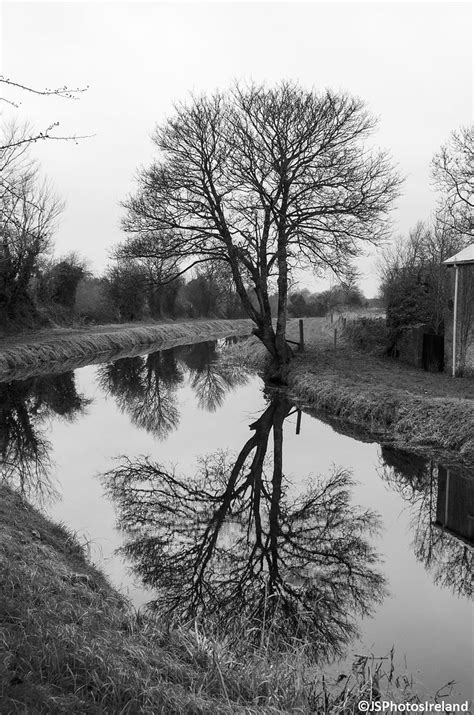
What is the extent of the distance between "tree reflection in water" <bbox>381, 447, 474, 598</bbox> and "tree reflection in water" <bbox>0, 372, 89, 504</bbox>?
5378mm

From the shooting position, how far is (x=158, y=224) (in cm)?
1884

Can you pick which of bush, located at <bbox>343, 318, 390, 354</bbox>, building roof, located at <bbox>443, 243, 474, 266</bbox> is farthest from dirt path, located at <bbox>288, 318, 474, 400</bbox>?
building roof, located at <bbox>443, 243, 474, 266</bbox>

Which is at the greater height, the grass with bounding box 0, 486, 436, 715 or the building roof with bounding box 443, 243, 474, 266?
the building roof with bounding box 443, 243, 474, 266

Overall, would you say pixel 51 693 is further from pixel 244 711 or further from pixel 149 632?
pixel 149 632

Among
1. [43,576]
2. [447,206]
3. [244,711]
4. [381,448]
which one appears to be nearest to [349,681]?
[244,711]

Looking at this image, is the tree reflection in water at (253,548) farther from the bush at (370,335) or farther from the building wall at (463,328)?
A: the bush at (370,335)

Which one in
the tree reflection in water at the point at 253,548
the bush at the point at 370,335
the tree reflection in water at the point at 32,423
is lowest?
the tree reflection in water at the point at 253,548

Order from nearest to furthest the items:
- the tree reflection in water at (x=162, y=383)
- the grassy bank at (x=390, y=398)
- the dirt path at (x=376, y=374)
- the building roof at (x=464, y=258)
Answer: the grassy bank at (x=390, y=398)
the dirt path at (x=376, y=374)
the tree reflection in water at (x=162, y=383)
the building roof at (x=464, y=258)

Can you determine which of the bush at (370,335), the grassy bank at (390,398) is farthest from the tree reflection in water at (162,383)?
the bush at (370,335)

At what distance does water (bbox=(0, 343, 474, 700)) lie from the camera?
5570mm

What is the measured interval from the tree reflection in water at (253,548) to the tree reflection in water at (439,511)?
67cm

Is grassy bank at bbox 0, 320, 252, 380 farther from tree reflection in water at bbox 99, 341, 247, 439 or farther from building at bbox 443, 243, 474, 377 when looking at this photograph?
building at bbox 443, 243, 474, 377

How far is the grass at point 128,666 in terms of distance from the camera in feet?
11.4

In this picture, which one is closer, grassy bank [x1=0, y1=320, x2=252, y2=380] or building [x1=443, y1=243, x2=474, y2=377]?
building [x1=443, y1=243, x2=474, y2=377]
